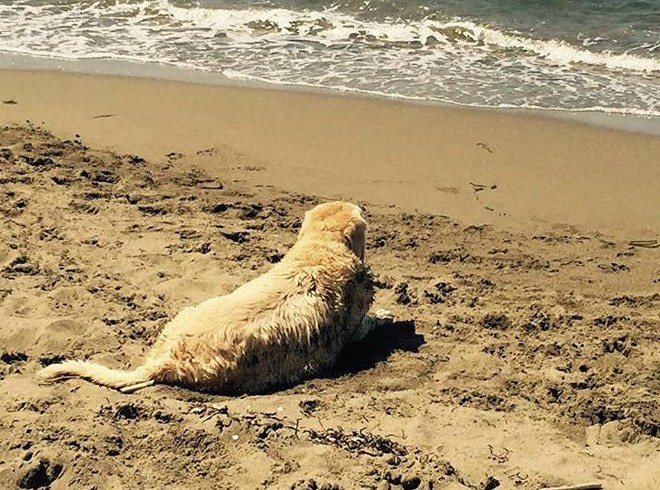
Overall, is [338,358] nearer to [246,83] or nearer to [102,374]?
[102,374]

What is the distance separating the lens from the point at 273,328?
541 cm

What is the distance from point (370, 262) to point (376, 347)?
4.36 feet

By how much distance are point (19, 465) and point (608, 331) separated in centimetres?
419

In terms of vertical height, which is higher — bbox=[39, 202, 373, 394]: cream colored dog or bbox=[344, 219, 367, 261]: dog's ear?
bbox=[344, 219, 367, 261]: dog's ear

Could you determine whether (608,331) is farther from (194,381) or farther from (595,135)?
(595,135)

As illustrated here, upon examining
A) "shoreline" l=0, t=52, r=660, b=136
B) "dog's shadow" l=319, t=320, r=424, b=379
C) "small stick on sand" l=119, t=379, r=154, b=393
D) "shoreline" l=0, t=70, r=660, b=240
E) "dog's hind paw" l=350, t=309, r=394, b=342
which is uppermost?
"shoreline" l=0, t=52, r=660, b=136

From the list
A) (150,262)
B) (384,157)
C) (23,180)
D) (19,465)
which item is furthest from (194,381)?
(384,157)

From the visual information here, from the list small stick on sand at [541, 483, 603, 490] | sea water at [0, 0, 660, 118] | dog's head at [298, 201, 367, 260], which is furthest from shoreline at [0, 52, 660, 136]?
small stick on sand at [541, 483, 603, 490]

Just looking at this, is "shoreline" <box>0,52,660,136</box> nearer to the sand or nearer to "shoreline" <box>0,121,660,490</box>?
the sand

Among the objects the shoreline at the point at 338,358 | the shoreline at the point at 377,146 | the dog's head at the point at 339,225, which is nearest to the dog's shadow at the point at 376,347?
the shoreline at the point at 338,358

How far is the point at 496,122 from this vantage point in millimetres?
10242

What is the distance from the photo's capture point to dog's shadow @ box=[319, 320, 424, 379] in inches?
230

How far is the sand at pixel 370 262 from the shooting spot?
15.5 ft

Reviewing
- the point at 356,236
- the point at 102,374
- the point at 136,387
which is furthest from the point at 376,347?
the point at 102,374
